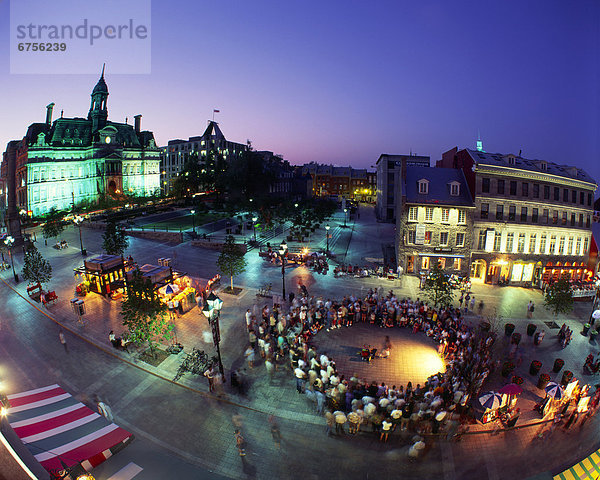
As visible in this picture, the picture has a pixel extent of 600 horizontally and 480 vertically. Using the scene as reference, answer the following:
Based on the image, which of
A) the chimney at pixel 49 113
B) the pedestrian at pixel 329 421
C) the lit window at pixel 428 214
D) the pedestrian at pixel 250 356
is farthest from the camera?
the chimney at pixel 49 113

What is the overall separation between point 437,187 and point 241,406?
2609 centimetres

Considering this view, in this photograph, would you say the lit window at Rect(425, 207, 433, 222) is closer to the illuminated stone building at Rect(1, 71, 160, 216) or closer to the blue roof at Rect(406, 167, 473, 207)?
the blue roof at Rect(406, 167, 473, 207)

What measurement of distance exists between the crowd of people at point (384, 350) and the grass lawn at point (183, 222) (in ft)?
104

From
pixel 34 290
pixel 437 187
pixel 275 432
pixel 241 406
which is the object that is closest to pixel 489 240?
pixel 437 187

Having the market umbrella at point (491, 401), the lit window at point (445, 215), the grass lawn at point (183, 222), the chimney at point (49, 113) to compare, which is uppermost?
the chimney at point (49, 113)

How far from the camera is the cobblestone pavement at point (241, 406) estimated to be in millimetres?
10430

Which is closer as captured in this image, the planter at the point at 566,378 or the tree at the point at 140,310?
the planter at the point at 566,378

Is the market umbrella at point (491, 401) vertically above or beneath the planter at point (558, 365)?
above

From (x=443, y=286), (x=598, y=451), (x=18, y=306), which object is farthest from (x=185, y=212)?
(x=598, y=451)

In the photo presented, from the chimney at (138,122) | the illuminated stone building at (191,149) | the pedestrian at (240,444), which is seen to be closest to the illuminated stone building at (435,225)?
the pedestrian at (240,444)

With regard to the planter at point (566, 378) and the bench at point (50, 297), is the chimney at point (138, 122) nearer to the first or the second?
the bench at point (50, 297)

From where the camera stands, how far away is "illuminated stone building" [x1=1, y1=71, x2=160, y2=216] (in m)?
62.0

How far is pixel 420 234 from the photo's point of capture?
97.3 ft

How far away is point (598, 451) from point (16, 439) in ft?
55.1
